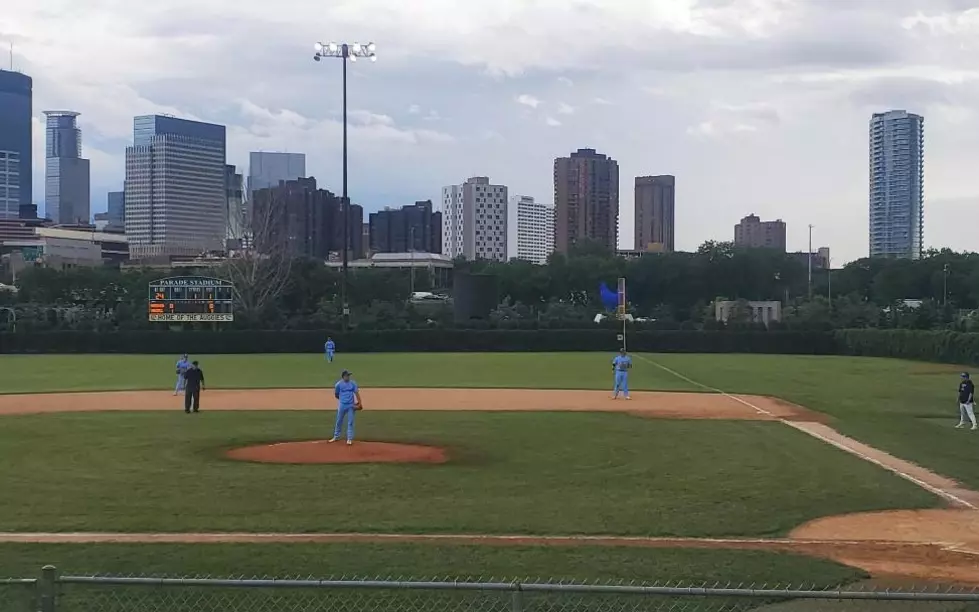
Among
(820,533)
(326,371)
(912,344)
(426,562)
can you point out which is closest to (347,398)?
(426,562)

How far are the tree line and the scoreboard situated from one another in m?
11.5

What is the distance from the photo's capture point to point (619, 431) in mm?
24766

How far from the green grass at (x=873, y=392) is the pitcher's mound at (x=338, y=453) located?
10021mm

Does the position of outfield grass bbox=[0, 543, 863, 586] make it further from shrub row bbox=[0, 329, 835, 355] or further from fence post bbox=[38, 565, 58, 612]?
shrub row bbox=[0, 329, 835, 355]

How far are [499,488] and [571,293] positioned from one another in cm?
9293

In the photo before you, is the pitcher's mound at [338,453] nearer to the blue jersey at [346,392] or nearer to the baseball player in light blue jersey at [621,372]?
the blue jersey at [346,392]

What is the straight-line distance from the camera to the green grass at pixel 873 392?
22.5 metres

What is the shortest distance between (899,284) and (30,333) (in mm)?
87684

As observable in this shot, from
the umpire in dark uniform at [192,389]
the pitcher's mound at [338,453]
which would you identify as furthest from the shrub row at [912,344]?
the pitcher's mound at [338,453]

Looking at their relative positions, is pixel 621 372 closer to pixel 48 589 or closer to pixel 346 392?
pixel 346 392

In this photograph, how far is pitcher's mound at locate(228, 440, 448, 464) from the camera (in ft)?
63.8

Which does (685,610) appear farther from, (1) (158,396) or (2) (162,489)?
(1) (158,396)

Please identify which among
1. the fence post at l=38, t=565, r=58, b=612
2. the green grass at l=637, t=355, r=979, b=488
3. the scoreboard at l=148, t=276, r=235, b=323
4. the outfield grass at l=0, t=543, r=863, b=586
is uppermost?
the scoreboard at l=148, t=276, r=235, b=323

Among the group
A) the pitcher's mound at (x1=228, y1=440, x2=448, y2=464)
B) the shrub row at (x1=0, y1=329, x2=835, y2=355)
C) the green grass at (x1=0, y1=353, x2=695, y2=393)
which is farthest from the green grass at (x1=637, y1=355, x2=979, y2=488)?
the pitcher's mound at (x1=228, y1=440, x2=448, y2=464)
